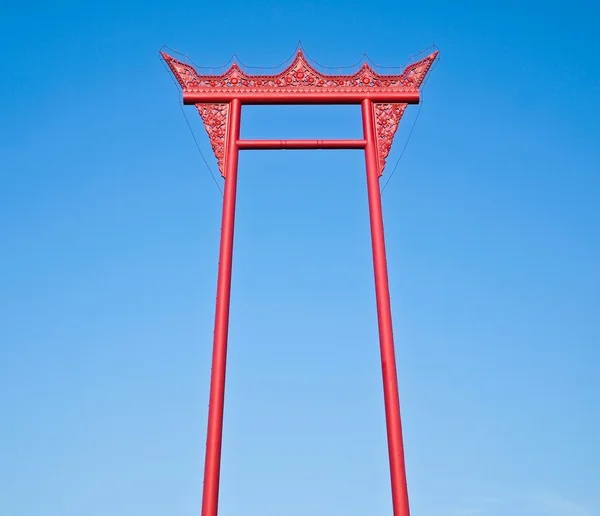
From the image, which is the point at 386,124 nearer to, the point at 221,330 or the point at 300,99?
the point at 300,99

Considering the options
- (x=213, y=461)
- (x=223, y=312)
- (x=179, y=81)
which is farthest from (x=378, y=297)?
(x=179, y=81)

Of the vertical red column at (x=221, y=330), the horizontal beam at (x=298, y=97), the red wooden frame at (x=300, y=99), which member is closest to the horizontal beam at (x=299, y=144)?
the red wooden frame at (x=300, y=99)

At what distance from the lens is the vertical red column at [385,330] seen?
18.8ft

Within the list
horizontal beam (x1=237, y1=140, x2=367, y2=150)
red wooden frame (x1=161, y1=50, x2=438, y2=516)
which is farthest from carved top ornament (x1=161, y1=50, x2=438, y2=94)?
horizontal beam (x1=237, y1=140, x2=367, y2=150)

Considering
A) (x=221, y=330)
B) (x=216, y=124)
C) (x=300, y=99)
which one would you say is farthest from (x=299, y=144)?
(x=221, y=330)

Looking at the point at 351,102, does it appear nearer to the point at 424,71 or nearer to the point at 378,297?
the point at 424,71

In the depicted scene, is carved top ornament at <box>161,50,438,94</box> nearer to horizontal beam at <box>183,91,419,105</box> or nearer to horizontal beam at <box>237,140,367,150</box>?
horizontal beam at <box>183,91,419,105</box>

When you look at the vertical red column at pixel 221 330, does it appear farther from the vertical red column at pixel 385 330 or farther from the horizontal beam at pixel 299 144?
the vertical red column at pixel 385 330

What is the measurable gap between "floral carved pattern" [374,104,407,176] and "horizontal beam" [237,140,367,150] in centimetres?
20

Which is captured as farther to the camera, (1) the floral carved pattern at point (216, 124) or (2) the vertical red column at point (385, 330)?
(1) the floral carved pattern at point (216, 124)

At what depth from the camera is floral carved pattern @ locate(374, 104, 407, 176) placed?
7426 mm

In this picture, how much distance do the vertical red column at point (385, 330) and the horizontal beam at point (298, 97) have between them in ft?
0.43

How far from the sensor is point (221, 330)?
6.27 meters

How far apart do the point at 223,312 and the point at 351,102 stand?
2778mm
